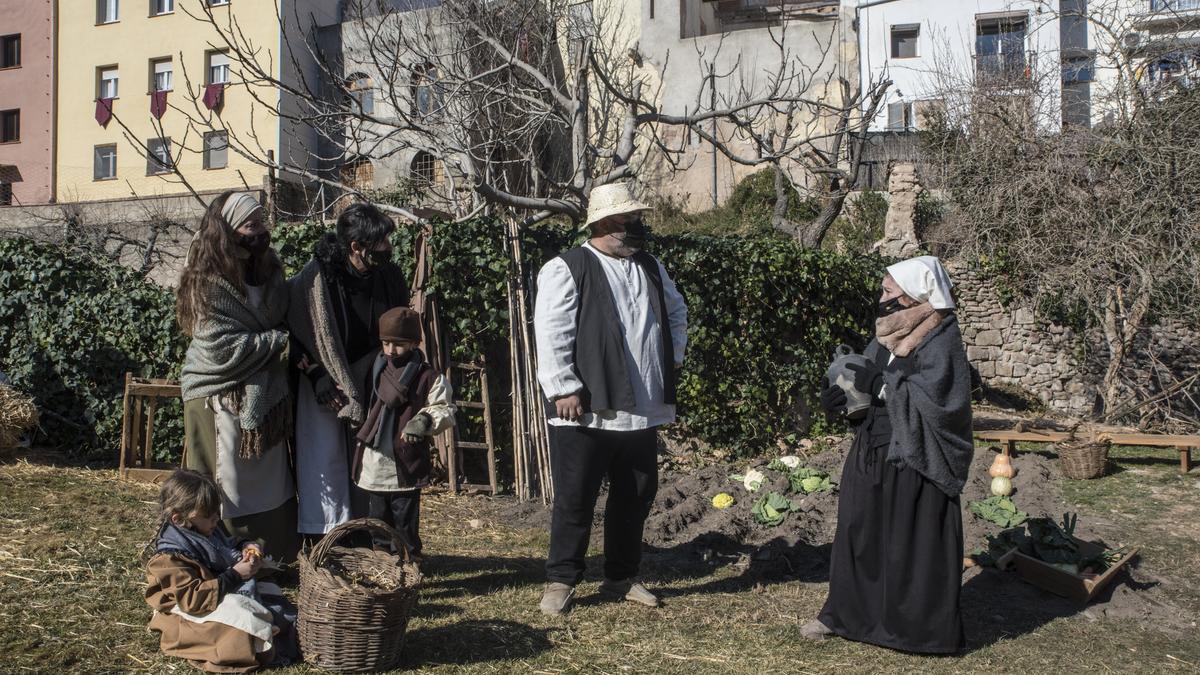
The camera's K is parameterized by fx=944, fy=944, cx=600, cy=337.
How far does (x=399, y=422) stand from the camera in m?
4.28

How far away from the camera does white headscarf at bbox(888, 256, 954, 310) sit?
3.95m

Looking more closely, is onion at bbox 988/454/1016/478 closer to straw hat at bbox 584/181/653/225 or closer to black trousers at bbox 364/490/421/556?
straw hat at bbox 584/181/653/225

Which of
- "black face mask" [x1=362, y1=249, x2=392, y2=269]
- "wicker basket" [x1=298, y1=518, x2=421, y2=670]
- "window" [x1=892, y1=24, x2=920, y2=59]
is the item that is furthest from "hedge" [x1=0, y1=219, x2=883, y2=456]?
"window" [x1=892, y1=24, x2=920, y2=59]

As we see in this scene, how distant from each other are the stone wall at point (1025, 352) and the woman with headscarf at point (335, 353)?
11634 millimetres

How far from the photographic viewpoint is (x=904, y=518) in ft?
13.2

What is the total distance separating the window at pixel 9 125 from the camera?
32.4 meters

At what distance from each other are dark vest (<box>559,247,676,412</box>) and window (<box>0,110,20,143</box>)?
115 feet

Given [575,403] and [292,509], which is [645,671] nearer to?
[575,403]

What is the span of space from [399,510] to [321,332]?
894 millimetres

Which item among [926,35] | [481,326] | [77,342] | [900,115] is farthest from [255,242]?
[926,35]

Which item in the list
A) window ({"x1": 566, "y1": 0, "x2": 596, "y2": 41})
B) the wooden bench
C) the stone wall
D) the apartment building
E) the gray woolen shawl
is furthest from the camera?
the apartment building

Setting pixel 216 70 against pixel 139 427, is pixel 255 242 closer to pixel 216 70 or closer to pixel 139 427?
pixel 139 427

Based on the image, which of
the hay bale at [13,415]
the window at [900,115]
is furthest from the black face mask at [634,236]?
the window at [900,115]

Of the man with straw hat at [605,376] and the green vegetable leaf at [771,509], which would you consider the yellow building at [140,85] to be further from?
the man with straw hat at [605,376]
